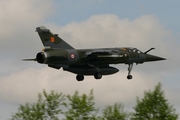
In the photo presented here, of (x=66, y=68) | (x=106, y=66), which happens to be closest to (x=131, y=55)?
(x=106, y=66)

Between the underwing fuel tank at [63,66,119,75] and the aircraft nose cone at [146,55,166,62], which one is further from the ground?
the aircraft nose cone at [146,55,166,62]

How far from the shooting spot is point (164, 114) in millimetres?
56375

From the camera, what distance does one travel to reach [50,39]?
6312 centimetres

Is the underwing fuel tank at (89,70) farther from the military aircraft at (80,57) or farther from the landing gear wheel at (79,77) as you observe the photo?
the landing gear wheel at (79,77)

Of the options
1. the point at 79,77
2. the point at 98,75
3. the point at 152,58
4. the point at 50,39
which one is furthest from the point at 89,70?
the point at 152,58

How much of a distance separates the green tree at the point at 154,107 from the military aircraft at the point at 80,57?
7472mm

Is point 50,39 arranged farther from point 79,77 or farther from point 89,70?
point 79,77

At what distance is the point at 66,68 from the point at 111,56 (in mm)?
4620

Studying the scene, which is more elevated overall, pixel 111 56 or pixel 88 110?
pixel 111 56

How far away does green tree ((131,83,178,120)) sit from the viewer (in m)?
56.4

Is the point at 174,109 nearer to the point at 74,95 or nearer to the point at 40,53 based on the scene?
the point at 74,95

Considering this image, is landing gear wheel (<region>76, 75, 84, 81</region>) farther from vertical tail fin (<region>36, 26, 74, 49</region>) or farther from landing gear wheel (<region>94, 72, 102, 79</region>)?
vertical tail fin (<region>36, 26, 74, 49</region>)

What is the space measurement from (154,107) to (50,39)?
1277 centimetres

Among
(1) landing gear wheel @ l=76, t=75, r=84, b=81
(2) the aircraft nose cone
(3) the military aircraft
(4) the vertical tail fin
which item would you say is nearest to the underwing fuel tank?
(3) the military aircraft
